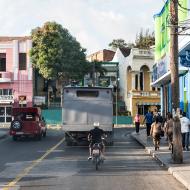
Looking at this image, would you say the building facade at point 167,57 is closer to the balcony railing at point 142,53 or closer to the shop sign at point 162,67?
the shop sign at point 162,67

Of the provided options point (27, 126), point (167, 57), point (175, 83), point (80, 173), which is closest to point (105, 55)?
point (27, 126)

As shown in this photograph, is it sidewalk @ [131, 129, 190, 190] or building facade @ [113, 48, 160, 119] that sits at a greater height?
building facade @ [113, 48, 160, 119]

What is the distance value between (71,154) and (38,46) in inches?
1765

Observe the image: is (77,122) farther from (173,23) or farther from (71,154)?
(173,23)

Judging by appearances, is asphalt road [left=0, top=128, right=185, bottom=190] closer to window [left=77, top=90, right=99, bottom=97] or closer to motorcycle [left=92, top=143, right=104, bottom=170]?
motorcycle [left=92, top=143, right=104, bottom=170]

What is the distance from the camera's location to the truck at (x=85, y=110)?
2998 centimetres

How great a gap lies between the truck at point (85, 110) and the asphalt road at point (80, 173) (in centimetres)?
487

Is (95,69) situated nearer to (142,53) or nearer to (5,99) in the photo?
(142,53)

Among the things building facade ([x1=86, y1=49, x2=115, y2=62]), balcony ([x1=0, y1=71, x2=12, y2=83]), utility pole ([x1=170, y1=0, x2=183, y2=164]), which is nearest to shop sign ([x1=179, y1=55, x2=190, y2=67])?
utility pole ([x1=170, y1=0, x2=183, y2=164])

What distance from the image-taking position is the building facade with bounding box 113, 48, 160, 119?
A: 239ft

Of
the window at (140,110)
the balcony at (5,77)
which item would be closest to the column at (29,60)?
the balcony at (5,77)

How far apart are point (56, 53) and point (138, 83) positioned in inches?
499

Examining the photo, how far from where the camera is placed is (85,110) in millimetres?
30109

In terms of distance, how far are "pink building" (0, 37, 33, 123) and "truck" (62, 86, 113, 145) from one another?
38.6 metres
